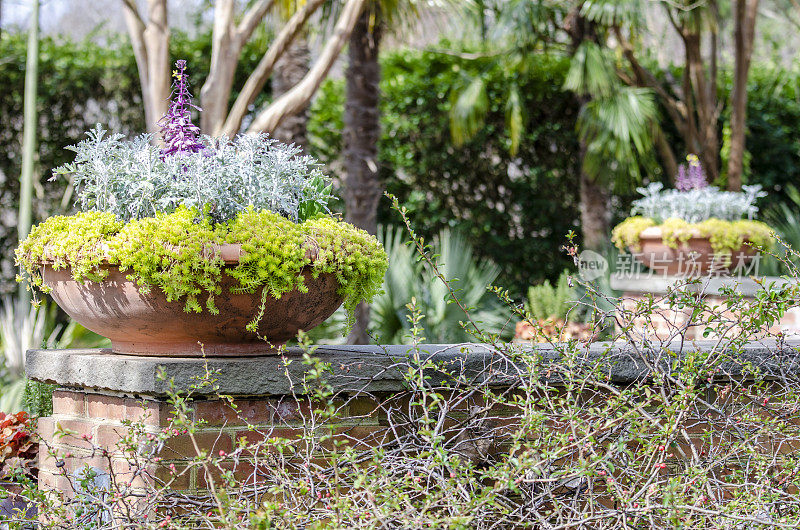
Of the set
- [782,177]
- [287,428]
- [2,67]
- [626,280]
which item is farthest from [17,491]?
[782,177]

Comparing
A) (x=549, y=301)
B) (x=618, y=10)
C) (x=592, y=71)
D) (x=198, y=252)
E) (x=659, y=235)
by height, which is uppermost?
(x=618, y=10)

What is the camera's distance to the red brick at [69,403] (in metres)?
2.26

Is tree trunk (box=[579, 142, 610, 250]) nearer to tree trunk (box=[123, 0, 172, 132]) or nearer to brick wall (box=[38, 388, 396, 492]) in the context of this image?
tree trunk (box=[123, 0, 172, 132])

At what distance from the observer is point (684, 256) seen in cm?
539

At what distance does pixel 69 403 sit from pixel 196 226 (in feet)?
2.42

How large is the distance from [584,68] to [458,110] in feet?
3.70

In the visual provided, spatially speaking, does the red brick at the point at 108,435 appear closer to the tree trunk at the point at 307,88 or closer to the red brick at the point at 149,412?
the red brick at the point at 149,412

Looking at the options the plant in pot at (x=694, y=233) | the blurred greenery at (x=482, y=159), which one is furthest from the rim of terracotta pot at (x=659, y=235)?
the blurred greenery at (x=482, y=159)

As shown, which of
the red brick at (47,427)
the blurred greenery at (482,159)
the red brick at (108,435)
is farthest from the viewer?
the blurred greenery at (482,159)

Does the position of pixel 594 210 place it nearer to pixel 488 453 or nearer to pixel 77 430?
pixel 488 453

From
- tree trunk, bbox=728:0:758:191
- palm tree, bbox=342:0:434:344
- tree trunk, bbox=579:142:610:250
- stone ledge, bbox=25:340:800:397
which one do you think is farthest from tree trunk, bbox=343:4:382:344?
stone ledge, bbox=25:340:800:397

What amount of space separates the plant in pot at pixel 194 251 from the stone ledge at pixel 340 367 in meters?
0.09

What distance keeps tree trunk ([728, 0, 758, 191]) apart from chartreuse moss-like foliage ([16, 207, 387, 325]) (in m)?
5.84

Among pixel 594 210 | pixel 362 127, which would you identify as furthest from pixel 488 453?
pixel 594 210
